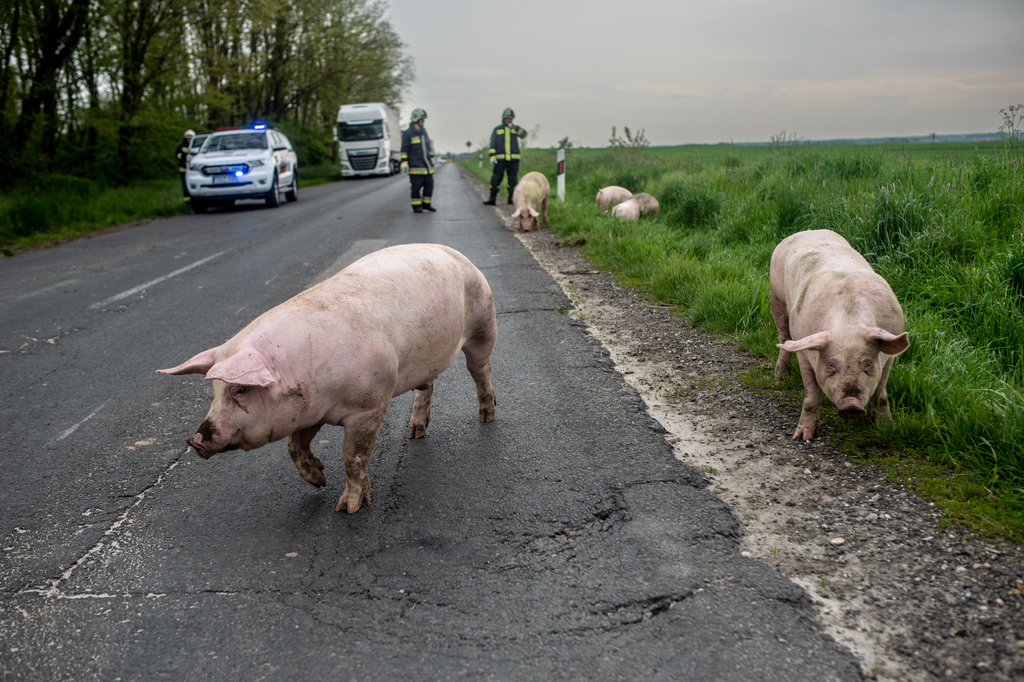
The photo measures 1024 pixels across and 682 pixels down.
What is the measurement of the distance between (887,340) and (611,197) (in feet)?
34.1

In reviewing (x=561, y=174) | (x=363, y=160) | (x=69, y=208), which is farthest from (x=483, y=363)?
(x=363, y=160)

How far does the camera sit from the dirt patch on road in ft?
7.33

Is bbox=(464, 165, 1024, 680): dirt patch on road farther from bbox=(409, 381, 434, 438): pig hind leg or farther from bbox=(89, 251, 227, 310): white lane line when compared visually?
bbox=(89, 251, 227, 310): white lane line

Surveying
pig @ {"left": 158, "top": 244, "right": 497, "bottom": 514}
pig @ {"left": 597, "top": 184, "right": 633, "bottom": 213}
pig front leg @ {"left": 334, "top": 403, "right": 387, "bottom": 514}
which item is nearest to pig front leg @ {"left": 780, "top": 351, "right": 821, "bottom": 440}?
pig @ {"left": 158, "top": 244, "right": 497, "bottom": 514}

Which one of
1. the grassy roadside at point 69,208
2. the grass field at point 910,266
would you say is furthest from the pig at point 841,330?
the grassy roadside at point 69,208

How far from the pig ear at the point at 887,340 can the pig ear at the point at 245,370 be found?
9.21ft

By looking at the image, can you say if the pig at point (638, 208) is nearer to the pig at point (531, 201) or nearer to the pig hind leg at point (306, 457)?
the pig at point (531, 201)

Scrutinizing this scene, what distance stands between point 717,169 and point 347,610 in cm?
1261

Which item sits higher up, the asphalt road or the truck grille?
the truck grille

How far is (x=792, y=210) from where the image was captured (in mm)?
8180

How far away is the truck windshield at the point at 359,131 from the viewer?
36.3m

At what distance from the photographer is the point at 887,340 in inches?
132

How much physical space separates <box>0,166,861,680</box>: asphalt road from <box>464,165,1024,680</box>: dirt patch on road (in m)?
0.14

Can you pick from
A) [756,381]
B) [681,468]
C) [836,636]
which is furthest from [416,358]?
[756,381]
